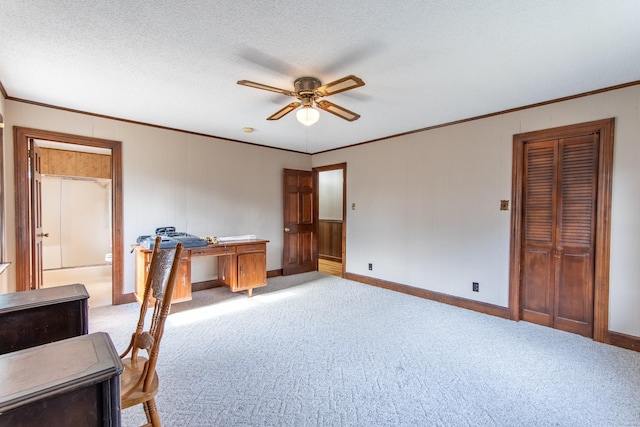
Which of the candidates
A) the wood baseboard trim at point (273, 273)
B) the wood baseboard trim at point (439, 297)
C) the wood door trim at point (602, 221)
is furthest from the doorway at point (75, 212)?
the wood door trim at point (602, 221)

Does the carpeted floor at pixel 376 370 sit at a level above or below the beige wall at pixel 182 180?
below

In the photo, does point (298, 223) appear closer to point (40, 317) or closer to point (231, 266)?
point (231, 266)

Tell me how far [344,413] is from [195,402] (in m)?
0.97

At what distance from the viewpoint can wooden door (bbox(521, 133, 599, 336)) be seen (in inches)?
118

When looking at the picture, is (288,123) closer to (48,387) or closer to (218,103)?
(218,103)

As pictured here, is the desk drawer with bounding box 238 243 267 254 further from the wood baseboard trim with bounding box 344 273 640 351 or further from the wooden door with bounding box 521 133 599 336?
the wooden door with bounding box 521 133 599 336

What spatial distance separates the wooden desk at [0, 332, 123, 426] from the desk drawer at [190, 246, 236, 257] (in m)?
2.81

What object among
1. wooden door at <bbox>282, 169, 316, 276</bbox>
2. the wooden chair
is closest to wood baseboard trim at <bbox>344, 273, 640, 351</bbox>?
wooden door at <bbox>282, 169, 316, 276</bbox>

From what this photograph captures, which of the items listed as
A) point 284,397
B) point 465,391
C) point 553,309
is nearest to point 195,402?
point 284,397

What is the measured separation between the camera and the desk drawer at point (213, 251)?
3.78m

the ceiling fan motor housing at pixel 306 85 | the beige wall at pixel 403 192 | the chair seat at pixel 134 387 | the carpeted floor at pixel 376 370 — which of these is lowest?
the carpeted floor at pixel 376 370

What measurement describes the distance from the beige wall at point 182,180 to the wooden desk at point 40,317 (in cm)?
210

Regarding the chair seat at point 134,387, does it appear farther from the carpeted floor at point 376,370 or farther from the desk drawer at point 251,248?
the desk drawer at point 251,248

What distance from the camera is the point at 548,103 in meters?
3.19
